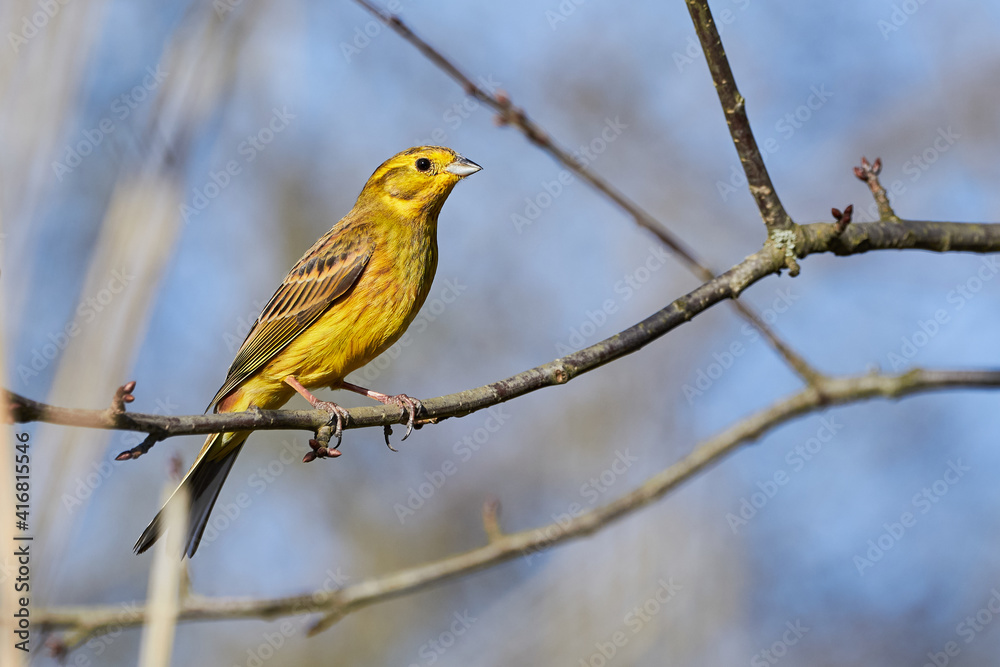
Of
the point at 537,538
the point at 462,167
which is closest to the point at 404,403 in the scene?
the point at 537,538

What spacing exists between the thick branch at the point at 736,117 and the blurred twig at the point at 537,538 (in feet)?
3.70

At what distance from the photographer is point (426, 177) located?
609 centimetres

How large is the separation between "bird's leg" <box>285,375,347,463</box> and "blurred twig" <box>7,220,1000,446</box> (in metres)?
0.06

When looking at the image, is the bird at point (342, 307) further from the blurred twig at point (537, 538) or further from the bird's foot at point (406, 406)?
the blurred twig at point (537, 538)

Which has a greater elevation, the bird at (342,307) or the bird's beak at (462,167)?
the bird's beak at (462,167)

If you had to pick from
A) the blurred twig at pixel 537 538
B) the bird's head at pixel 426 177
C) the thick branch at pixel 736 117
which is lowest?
the blurred twig at pixel 537 538

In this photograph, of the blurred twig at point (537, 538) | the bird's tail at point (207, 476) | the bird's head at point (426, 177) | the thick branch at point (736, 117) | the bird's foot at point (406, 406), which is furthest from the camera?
the bird's head at point (426, 177)

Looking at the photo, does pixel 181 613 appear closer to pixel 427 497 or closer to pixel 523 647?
pixel 523 647

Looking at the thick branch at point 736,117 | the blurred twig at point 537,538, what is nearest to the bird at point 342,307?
the blurred twig at point 537,538

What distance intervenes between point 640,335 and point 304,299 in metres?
2.99

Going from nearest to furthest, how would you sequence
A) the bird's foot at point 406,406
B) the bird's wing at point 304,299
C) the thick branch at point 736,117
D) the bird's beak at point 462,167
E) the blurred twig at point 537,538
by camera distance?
the thick branch at point 736,117 < the blurred twig at point 537,538 < the bird's foot at point 406,406 < the bird's wing at point 304,299 < the bird's beak at point 462,167

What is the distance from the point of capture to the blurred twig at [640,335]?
276 centimetres

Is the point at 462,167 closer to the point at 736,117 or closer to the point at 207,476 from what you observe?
the point at 207,476

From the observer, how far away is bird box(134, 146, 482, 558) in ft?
18.0
